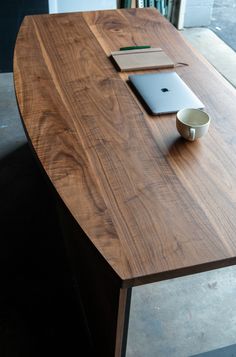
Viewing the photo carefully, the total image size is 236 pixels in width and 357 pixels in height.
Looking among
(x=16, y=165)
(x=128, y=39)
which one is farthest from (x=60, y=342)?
(x=128, y=39)

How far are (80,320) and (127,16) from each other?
1282 mm

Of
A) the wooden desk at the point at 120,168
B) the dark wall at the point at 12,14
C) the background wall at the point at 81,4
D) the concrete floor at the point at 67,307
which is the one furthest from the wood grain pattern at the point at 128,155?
the background wall at the point at 81,4

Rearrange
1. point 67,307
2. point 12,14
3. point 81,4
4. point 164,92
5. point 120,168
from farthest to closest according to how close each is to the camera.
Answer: point 81,4 → point 12,14 → point 67,307 → point 164,92 → point 120,168

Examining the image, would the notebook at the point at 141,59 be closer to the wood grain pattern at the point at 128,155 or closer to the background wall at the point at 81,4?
the wood grain pattern at the point at 128,155

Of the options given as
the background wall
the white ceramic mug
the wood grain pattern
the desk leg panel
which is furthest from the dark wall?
the white ceramic mug

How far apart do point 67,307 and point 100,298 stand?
0.42 m

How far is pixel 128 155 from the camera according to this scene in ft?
3.93

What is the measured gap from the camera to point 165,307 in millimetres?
1585

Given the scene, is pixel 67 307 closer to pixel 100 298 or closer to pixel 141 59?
pixel 100 298

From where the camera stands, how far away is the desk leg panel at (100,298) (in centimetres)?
97

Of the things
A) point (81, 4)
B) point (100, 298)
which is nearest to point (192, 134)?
point (100, 298)

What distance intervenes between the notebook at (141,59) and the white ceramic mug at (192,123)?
1.27ft

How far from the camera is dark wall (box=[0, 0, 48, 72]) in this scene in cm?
274

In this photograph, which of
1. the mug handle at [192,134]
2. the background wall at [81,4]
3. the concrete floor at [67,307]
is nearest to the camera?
the mug handle at [192,134]
